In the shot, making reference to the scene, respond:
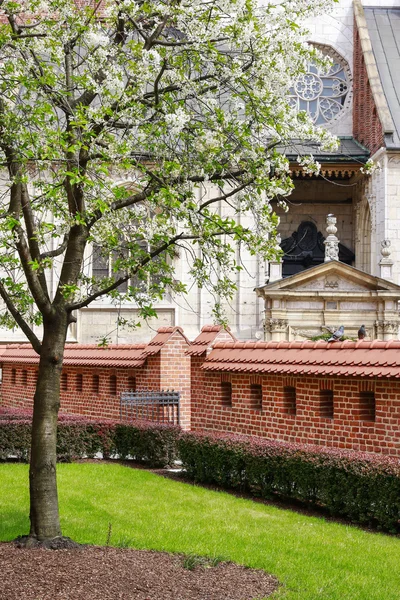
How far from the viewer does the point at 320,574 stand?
7703 mm

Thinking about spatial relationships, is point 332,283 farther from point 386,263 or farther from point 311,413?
point 311,413

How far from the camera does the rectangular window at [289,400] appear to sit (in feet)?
43.3

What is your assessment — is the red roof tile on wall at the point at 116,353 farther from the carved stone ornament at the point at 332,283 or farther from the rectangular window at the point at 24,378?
the carved stone ornament at the point at 332,283

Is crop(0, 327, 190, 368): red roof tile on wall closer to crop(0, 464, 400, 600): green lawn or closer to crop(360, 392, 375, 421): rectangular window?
crop(0, 464, 400, 600): green lawn

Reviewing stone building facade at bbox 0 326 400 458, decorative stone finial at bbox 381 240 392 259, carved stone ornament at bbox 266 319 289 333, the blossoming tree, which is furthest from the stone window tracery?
the blossoming tree

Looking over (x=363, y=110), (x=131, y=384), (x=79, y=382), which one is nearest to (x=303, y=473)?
(x=131, y=384)

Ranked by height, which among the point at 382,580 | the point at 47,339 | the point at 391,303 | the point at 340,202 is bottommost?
the point at 382,580

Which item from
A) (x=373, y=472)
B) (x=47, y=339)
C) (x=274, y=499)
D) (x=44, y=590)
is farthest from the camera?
(x=274, y=499)

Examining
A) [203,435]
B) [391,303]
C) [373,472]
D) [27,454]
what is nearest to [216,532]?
[373,472]

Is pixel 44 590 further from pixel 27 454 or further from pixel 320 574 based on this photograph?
pixel 27 454

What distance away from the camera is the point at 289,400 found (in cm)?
1328

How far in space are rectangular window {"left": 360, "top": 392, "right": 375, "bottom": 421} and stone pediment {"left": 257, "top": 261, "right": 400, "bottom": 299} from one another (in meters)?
15.5

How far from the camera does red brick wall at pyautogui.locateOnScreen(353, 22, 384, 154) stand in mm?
30578

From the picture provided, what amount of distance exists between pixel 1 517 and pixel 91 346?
1041 cm
